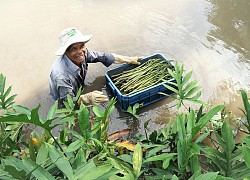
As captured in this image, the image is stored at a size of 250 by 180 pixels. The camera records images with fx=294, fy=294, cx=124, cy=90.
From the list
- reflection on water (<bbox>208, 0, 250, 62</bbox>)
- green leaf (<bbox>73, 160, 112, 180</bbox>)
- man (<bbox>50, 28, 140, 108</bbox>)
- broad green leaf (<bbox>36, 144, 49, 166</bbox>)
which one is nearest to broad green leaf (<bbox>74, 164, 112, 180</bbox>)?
green leaf (<bbox>73, 160, 112, 180</bbox>)

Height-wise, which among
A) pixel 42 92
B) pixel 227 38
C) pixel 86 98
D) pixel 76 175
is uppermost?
pixel 76 175

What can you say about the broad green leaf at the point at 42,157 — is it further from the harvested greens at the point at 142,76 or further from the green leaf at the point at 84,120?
the harvested greens at the point at 142,76

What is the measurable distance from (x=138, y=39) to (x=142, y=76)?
1.01m

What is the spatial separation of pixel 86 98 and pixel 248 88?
171 centimetres

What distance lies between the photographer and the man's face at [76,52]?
2.62 meters

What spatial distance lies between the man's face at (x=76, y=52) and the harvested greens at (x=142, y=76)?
0.49 m

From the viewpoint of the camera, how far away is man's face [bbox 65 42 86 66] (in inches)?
103

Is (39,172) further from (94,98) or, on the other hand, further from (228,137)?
(94,98)

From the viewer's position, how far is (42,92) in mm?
3314

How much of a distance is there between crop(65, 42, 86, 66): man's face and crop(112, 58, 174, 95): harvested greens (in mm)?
487

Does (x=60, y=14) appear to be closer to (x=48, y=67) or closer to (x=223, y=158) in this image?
(x=48, y=67)

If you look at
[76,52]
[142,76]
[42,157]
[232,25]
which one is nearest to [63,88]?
[76,52]

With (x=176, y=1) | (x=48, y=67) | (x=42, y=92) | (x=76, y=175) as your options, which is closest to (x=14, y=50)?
(x=48, y=67)

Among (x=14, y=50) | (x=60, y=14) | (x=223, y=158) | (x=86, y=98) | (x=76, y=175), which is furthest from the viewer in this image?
(x=60, y=14)
